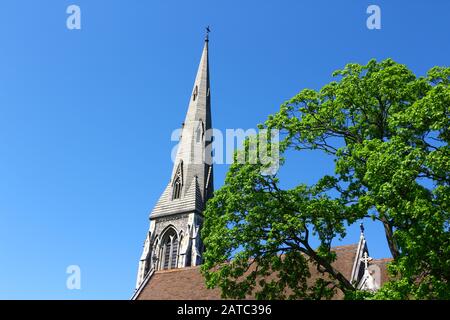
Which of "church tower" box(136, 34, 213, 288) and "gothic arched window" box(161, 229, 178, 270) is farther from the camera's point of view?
"gothic arched window" box(161, 229, 178, 270)

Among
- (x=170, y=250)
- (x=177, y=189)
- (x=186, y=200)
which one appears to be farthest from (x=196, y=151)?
(x=170, y=250)

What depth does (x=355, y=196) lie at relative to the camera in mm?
14016

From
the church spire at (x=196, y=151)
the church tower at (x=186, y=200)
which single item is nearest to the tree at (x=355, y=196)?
the church tower at (x=186, y=200)

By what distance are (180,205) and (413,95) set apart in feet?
113

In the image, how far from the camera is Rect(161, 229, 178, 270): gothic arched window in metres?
42.9

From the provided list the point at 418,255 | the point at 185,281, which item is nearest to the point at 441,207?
the point at 418,255

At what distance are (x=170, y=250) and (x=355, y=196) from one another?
31977mm

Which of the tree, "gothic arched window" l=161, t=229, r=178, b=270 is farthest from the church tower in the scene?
the tree

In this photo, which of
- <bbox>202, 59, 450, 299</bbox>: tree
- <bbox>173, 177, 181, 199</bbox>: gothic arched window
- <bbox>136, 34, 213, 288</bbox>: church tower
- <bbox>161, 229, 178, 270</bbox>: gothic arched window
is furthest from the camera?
<bbox>173, 177, 181, 199</bbox>: gothic arched window

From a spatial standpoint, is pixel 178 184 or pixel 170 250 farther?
pixel 178 184

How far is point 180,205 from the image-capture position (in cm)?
4575

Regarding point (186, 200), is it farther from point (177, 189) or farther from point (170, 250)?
point (170, 250)

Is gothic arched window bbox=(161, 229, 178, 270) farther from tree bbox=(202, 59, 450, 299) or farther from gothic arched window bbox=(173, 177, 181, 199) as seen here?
tree bbox=(202, 59, 450, 299)
